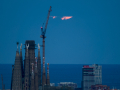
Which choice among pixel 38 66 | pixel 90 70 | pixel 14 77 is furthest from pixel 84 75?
pixel 14 77

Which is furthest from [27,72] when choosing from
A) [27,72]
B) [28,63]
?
[28,63]

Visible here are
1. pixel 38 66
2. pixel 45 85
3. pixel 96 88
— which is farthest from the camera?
pixel 96 88

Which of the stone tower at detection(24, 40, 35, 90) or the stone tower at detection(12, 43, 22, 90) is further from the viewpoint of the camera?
the stone tower at detection(24, 40, 35, 90)

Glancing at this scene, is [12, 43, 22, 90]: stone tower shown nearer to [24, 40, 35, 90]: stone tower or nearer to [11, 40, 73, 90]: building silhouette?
[11, 40, 73, 90]: building silhouette

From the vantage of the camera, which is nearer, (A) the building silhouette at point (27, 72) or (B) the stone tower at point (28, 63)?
(A) the building silhouette at point (27, 72)

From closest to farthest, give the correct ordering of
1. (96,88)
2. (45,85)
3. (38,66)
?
(45,85) → (38,66) → (96,88)

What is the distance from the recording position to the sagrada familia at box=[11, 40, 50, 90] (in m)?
106

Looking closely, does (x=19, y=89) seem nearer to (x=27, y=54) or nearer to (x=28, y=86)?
(x=28, y=86)

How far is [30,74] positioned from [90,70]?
44.1 metres

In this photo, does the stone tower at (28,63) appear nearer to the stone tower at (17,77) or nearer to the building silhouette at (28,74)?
the building silhouette at (28,74)

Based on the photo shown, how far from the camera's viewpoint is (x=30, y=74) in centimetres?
10938

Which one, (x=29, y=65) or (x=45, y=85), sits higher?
(x=29, y=65)

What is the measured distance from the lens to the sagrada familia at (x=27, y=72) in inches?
4156

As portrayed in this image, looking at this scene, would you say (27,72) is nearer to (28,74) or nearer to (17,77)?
(28,74)
